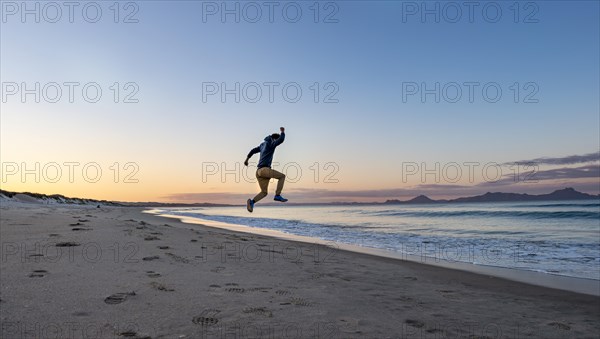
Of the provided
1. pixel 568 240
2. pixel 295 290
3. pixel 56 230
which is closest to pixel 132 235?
pixel 56 230

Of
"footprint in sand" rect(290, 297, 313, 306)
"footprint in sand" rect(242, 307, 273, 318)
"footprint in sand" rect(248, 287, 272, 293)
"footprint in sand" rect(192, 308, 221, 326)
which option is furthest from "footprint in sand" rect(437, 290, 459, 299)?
"footprint in sand" rect(192, 308, 221, 326)

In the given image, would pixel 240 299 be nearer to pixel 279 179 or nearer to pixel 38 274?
pixel 279 179

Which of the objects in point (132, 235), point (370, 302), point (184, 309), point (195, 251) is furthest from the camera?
point (132, 235)

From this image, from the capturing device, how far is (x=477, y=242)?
23062 millimetres

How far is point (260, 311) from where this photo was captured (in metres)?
6.92

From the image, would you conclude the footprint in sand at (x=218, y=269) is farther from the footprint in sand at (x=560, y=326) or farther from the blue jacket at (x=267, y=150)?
the footprint in sand at (x=560, y=326)

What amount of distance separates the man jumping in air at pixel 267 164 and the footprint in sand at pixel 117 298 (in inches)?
148

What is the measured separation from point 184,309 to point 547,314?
7.50 meters

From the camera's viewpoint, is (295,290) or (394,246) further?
(394,246)

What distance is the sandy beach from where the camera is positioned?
6.16m

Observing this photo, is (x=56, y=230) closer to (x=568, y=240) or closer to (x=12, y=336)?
(x=12, y=336)

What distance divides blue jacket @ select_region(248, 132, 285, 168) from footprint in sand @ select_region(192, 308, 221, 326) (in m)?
Answer: 3.05

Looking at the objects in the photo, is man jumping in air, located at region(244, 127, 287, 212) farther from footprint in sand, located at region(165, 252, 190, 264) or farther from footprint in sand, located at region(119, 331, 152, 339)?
footprint in sand, located at region(165, 252, 190, 264)

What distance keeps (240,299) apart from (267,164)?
3.93 m
